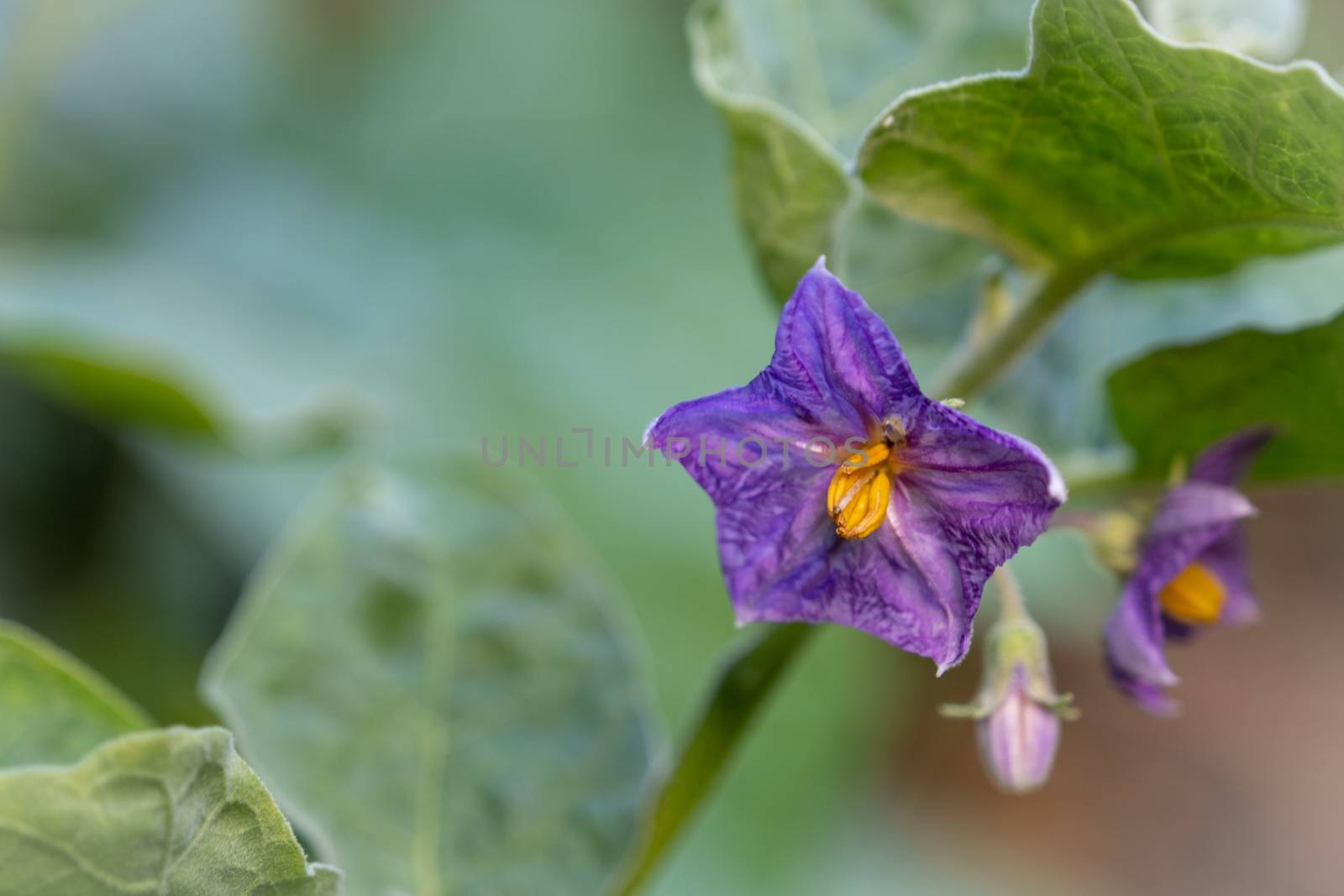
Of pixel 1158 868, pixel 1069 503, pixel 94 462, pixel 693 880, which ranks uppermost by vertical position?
pixel 1069 503

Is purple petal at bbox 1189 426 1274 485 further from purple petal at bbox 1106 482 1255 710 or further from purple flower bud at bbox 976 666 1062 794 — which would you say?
purple flower bud at bbox 976 666 1062 794

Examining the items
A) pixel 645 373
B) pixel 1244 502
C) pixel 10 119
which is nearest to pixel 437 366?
pixel 645 373

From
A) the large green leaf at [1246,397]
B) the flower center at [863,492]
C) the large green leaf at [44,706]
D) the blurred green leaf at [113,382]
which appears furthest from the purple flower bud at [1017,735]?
the blurred green leaf at [113,382]

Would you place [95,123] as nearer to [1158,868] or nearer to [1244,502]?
[1244,502]

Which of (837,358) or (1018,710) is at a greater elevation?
(837,358)

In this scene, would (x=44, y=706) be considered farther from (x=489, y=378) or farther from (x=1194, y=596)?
(x=489, y=378)

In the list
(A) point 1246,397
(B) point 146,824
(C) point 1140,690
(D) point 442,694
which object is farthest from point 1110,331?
(B) point 146,824

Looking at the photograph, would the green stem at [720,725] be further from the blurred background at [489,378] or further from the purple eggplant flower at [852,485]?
the blurred background at [489,378]
